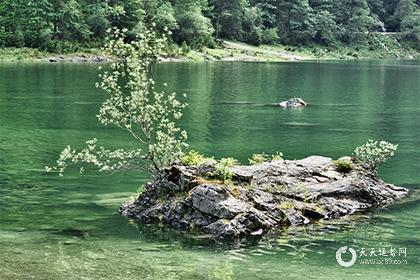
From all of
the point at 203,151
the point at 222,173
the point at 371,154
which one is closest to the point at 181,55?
the point at 203,151

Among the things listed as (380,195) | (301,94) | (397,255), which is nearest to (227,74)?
(301,94)

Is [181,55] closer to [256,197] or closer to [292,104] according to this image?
[292,104]

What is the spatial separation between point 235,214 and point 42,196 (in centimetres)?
1084

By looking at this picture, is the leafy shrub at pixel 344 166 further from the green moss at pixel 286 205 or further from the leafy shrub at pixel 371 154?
the green moss at pixel 286 205

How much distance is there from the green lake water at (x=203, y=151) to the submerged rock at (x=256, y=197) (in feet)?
3.07

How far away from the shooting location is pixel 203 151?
4641cm

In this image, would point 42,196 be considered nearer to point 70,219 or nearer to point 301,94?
point 70,219

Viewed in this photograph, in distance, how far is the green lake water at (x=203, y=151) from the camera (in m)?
22.6

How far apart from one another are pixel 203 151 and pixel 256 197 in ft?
57.8

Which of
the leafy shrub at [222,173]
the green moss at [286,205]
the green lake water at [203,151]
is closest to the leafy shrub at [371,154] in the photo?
the green lake water at [203,151]

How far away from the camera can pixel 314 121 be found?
6581 cm

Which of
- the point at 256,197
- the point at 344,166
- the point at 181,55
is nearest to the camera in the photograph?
the point at 256,197

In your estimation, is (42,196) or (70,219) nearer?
(70,219)

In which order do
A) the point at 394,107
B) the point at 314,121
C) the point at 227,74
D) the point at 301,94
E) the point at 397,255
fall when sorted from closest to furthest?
the point at 397,255 < the point at 314,121 < the point at 394,107 < the point at 301,94 < the point at 227,74
